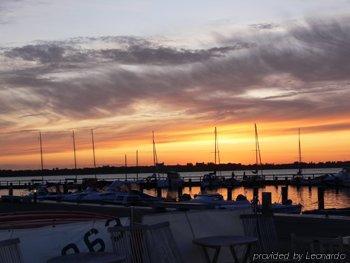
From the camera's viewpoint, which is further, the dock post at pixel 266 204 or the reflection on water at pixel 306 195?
the reflection on water at pixel 306 195

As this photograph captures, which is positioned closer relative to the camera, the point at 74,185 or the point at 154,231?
the point at 154,231

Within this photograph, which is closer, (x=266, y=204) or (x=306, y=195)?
(x=266, y=204)

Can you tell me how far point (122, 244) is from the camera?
25.7 ft

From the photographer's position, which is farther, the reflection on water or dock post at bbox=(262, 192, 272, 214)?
the reflection on water

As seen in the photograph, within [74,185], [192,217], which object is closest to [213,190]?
[74,185]

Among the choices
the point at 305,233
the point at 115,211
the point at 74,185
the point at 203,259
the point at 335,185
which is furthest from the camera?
the point at 74,185

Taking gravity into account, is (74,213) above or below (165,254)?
above

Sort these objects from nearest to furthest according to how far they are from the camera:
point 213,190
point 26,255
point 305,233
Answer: point 26,255 → point 305,233 → point 213,190

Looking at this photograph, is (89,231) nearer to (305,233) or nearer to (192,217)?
(192,217)

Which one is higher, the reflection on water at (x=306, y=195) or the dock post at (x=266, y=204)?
the dock post at (x=266, y=204)

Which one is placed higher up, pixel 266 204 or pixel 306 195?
pixel 266 204

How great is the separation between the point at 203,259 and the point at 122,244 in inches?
65.5

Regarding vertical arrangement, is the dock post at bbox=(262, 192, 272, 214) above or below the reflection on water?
above

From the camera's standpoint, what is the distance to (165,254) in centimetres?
801
